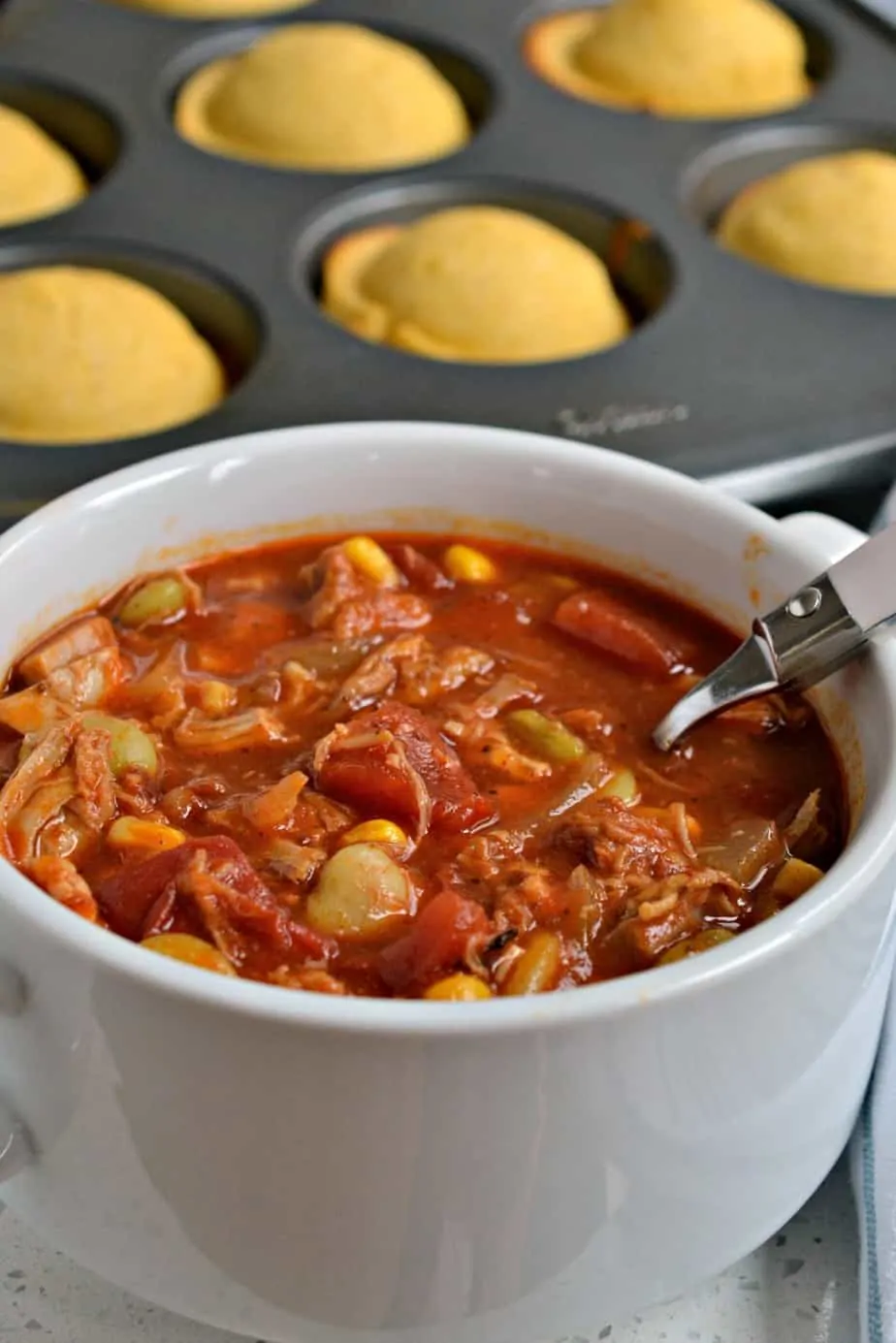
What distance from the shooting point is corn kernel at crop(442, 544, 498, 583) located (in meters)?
1.82

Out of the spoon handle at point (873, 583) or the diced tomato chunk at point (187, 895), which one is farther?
the spoon handle at point (873, 583)

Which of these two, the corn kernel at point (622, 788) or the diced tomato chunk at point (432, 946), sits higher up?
the diced tomato chunk at point (432, 946)

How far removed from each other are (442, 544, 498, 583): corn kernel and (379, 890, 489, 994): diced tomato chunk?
53cm

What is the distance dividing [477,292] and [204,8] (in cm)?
114

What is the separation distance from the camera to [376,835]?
145 cm

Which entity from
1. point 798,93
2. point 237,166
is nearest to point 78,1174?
point 237,166

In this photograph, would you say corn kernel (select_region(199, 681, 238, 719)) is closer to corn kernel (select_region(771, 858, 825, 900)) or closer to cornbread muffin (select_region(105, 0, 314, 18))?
corn kernel (select_region(771, 858, 825, 900))

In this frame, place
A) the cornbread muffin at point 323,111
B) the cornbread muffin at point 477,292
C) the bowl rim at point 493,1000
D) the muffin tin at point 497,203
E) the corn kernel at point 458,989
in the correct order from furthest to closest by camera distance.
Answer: the cornbread muffin at point 323,111
the cornbread muffin at point 477,292
the muffin tin at point 497,203
the corn kernel at point 458,989
the bowl rim at point 493,1000

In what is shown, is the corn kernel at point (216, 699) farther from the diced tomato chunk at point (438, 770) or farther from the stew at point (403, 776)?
the diced tomato chunk at point (438, 770)

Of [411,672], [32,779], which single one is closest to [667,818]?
[411,672]

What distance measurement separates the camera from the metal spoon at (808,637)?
1457 millimetres

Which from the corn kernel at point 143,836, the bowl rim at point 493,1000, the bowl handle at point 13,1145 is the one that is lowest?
the bowl handle at point 13,1145

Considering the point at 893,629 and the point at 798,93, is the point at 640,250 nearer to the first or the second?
the point at 798,93

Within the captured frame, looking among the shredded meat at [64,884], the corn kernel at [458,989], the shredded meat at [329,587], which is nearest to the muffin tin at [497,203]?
the shredded meat at [329,587]
